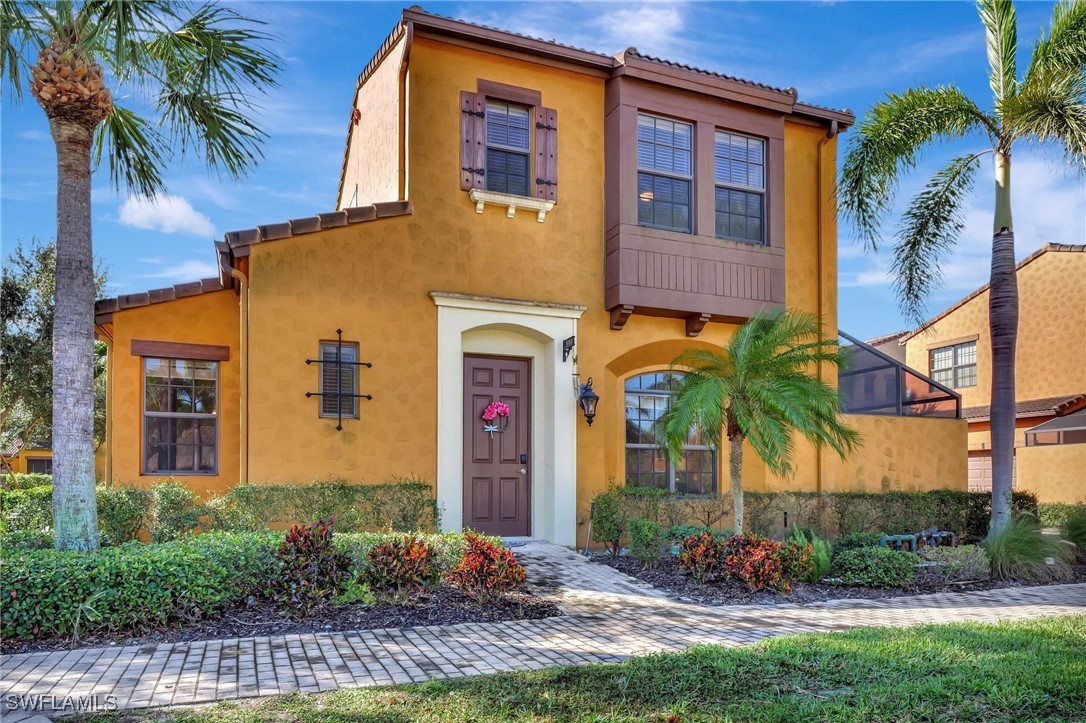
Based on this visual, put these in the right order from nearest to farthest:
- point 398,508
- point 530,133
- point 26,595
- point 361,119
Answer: point 26,595
point 398,508
point 530,133
point 361,119

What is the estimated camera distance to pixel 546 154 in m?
11.7

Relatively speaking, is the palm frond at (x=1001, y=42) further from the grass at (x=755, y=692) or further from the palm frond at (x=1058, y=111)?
the grass at (x=755, y=692)

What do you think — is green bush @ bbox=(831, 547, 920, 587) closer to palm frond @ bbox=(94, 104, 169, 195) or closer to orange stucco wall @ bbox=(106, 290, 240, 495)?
orange stucco wall @ bbox=(106, 290, 240, 495)

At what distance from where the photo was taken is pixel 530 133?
463 inches

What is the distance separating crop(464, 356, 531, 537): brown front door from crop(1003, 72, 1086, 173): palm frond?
8075mm

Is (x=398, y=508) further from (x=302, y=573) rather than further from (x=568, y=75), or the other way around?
(x=568, y=75)

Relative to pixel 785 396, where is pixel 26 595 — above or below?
below

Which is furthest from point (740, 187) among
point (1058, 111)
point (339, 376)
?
point (339, 376)

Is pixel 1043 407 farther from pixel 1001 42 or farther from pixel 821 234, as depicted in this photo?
pixel 1001 42

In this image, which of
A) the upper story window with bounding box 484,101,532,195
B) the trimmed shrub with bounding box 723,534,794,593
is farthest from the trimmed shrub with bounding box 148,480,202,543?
the trimmed shrub with bounding box 723,534,794,593

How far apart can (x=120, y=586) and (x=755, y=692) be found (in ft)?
16.0

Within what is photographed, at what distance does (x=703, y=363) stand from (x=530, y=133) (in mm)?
4305

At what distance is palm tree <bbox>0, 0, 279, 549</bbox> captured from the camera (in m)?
6.98

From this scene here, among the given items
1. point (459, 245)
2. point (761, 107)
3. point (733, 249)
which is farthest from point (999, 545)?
point (459, 245)
